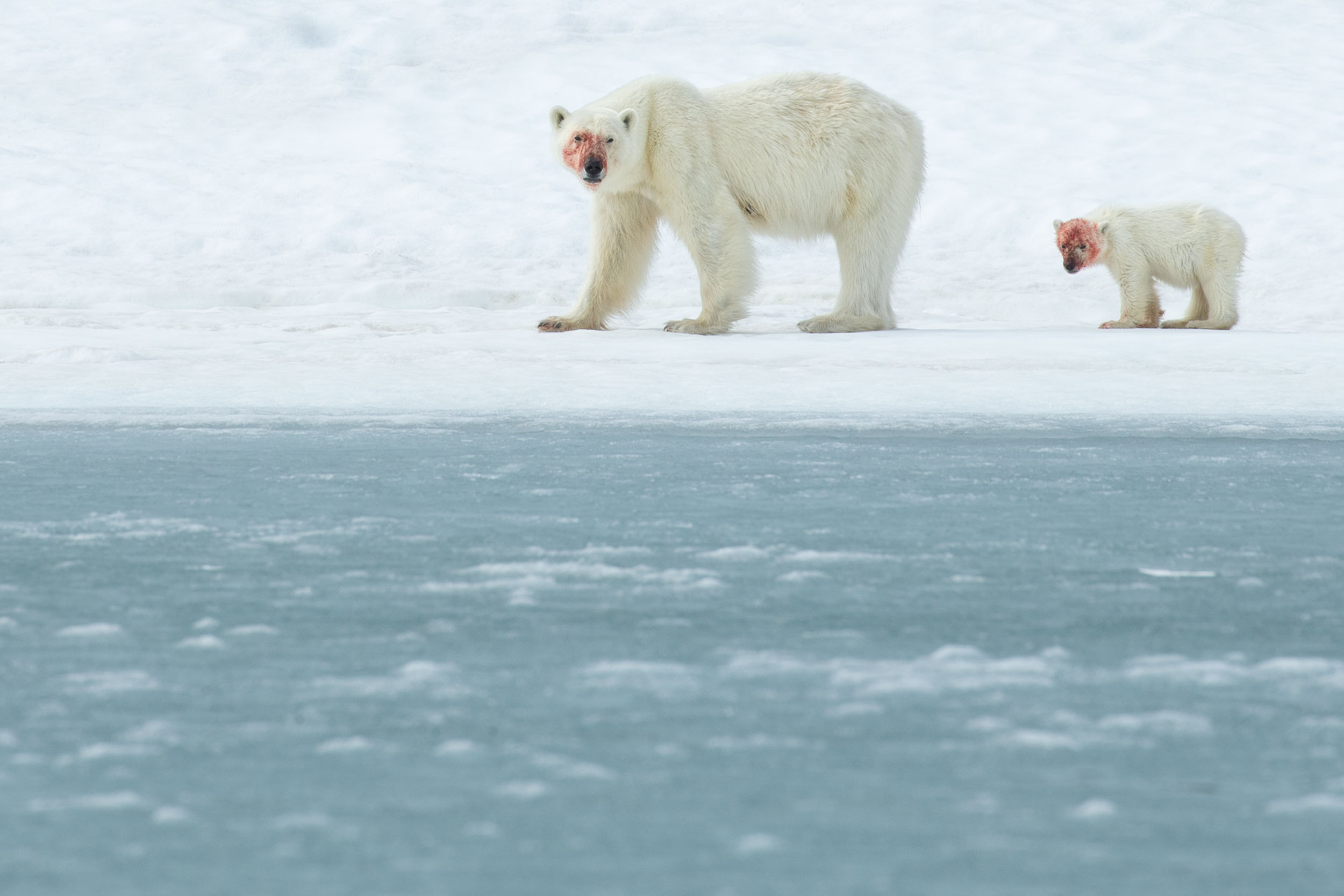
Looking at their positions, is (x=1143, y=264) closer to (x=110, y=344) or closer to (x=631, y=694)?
(x=110, y=344)

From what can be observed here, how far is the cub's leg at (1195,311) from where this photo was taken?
8.62 m

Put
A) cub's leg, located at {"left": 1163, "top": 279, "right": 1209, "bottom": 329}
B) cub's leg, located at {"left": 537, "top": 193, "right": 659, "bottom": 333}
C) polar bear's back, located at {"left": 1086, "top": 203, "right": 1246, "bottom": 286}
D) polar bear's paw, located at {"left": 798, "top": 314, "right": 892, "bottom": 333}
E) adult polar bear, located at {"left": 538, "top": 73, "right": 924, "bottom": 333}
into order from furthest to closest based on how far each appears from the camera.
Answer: cub's leg, located at {"left": 1163, "top": 279, "right": 1209, "bottom": 329} < polar bear's back, located at {"left": 1086, "top": 203, "right": 1246, "bottom": 286} < polar bear's paw, located at {"left": 798, "top": 314, "right": 892, "bottom": 333} < cub's leg, located at {"left": 537, "top": 193, "right": 659, "bottom": 333} < adult polar bear, located at {"left": 538, "top": 73, "right": 924, "bottom": 333}

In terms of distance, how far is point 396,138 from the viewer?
13.5 meters

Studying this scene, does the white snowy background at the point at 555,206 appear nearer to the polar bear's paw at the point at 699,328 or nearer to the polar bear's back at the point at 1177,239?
the polar bear's paw at the point at 699,328

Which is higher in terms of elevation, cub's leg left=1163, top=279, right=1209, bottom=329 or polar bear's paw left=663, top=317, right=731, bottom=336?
cub's leg left=1163, top=279, right=1209, bottom=329

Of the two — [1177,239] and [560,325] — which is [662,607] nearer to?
[560,325]

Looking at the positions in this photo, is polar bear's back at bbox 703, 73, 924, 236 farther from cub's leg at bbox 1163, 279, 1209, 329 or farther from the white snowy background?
cub's leg at bbox 1163, 279, 1209, 329

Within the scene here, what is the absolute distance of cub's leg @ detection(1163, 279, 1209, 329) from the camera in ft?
28.3

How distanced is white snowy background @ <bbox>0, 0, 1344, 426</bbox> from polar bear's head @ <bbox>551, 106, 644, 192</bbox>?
0.72 metres

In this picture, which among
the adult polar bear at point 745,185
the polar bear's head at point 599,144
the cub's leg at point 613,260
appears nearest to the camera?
A: the polar bear's head at point 599,144

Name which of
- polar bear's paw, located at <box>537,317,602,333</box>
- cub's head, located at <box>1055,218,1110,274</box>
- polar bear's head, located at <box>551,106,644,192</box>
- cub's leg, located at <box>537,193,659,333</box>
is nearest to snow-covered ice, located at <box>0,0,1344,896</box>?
polar bear's paw, located at <box>537,317,602,333</box>

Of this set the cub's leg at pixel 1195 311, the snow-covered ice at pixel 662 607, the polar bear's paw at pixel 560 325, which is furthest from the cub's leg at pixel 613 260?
the cub's leg at pixel 1195 311

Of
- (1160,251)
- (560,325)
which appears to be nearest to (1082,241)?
(1160,251)

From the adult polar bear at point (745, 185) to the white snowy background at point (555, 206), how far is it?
0.36 meters
